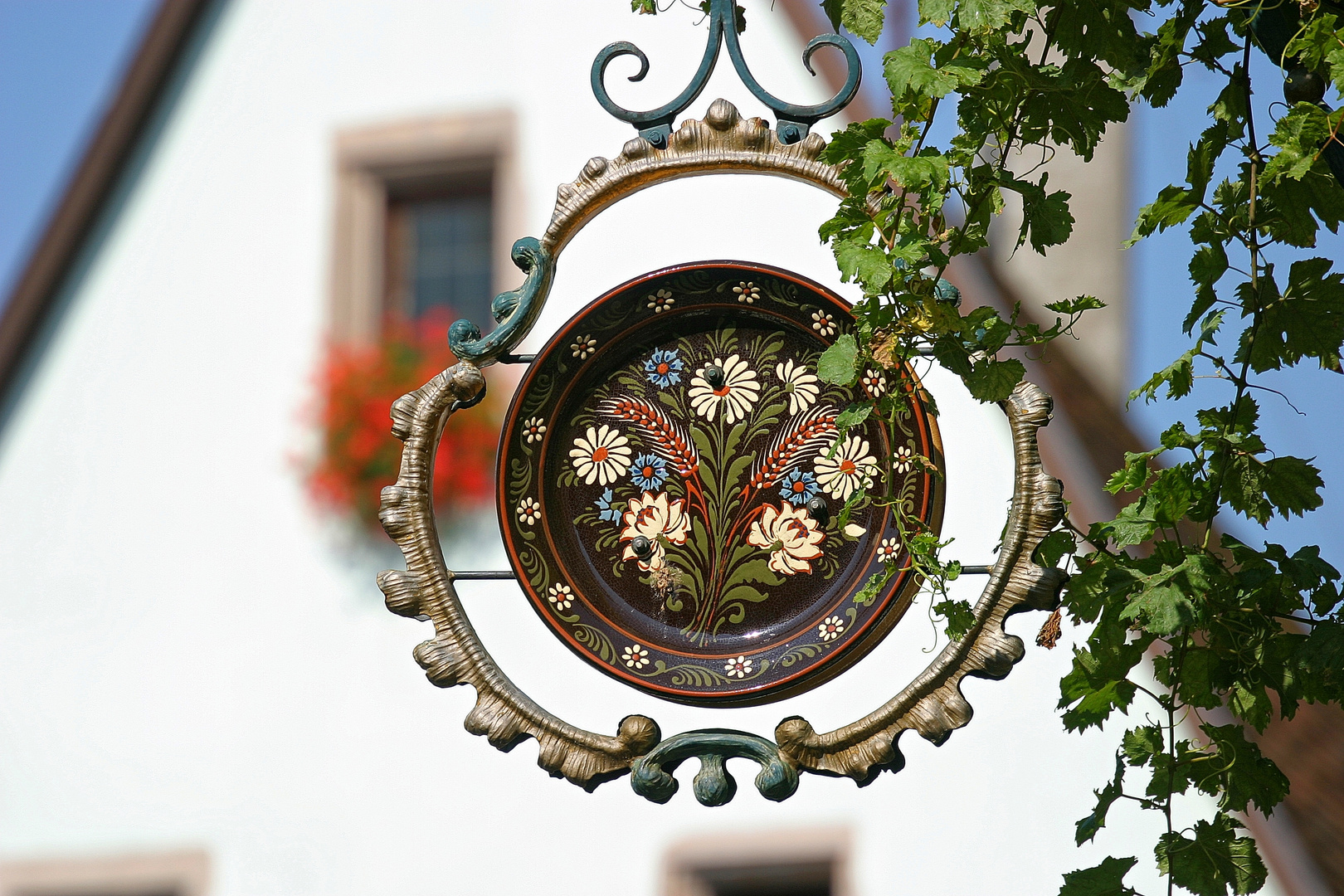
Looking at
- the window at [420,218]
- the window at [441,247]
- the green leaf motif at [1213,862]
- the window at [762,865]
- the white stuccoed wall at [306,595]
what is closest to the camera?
the green leaf motif at [1213,862]

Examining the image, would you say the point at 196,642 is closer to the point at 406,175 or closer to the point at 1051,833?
the point at 406,175

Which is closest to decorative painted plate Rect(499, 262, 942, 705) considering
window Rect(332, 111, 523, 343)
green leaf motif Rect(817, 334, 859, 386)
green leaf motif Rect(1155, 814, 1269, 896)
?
green leaf motif Rect(817, 334, 859, 386)

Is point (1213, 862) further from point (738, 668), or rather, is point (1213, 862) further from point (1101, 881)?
point (738, 668)

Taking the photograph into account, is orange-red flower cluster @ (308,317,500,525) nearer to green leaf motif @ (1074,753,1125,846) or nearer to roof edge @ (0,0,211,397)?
roof edge @ (0,0,211,397)

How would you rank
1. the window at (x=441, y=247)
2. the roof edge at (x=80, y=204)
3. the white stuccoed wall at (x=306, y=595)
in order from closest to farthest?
the white stuccoed wall at (x=306, y=595)
the window at (x=441, y=247)
the roof edge at (x=80, y=204)

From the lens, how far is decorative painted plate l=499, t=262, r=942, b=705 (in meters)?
1.95

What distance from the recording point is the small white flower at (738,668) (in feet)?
6.32

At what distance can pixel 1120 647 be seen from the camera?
69.0 inches

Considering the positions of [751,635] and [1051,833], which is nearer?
[751,635]

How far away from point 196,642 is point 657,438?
12.6 feet

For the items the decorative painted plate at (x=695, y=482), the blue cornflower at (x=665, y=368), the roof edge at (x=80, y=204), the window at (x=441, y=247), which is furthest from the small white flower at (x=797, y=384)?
the roof edge at (x=80, y=204)

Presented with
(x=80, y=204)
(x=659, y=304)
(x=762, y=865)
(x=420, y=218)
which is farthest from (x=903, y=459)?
(x=80, y=204)

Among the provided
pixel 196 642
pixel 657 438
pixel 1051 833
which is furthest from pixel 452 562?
pixel 657 438

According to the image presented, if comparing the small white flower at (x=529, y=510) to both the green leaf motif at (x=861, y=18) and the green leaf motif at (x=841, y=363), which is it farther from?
the green leaf motif at (x=861, y=18)
